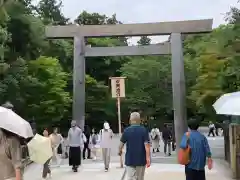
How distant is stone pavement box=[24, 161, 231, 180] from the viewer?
39.9 feet

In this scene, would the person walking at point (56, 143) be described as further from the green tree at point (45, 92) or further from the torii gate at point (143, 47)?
the green tree at point (45, 92)

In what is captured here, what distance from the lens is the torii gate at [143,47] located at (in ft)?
57.8

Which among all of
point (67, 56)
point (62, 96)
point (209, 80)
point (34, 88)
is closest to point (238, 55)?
point (209, 80)

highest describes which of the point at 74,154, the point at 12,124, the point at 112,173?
the point at 12,124

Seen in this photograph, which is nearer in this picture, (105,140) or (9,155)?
(9,155)

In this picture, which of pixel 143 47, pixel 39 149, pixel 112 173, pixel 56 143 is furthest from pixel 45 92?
pixel 39 149

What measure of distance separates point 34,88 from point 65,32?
3.91 meters

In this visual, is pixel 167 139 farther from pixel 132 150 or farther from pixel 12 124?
pixel 12 124

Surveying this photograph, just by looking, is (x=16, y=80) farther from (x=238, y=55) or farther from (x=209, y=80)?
(x=238, y=55)

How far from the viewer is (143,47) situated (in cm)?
1856

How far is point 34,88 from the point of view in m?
21.0

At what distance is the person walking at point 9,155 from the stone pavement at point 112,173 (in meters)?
6.90

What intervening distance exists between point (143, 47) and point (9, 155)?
13.7 m

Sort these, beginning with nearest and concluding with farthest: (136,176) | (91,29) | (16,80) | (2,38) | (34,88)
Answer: (136,176), (2,38), (16,80), (91,29), (34,88)
